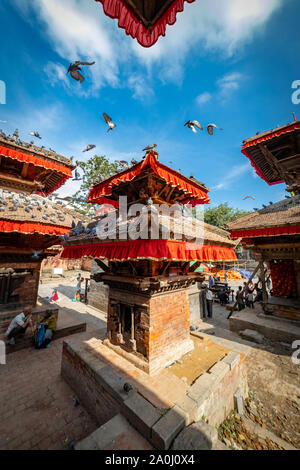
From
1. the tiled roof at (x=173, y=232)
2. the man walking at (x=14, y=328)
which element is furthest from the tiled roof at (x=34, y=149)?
the man walking at (x=14, y=328)

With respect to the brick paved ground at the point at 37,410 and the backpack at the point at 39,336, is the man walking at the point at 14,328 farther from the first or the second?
the brick paved ground at the point at 37,410

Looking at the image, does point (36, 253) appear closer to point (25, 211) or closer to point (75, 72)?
point (25, 211)

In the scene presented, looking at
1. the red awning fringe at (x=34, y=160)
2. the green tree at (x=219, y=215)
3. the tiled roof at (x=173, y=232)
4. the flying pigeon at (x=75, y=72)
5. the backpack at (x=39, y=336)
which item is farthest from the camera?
the green tree at (x=219, y=215)

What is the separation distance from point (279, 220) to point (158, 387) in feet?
26.1

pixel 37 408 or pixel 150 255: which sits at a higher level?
pixel 150 255

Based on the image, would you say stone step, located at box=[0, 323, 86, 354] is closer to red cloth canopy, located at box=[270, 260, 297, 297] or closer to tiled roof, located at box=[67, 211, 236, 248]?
tiled roof, located at box=[67, 211, 236, 248]

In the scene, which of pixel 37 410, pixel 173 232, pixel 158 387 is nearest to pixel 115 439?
pixel 158 387

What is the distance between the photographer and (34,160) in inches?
303

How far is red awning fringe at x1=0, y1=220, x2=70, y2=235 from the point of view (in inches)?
225

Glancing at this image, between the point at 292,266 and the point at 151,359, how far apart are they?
11.7m

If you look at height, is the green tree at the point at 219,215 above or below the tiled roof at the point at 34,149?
above

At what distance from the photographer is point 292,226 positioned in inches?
289

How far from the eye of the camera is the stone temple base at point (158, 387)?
3.18 m

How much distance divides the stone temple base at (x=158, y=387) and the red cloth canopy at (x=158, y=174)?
4638 mm
